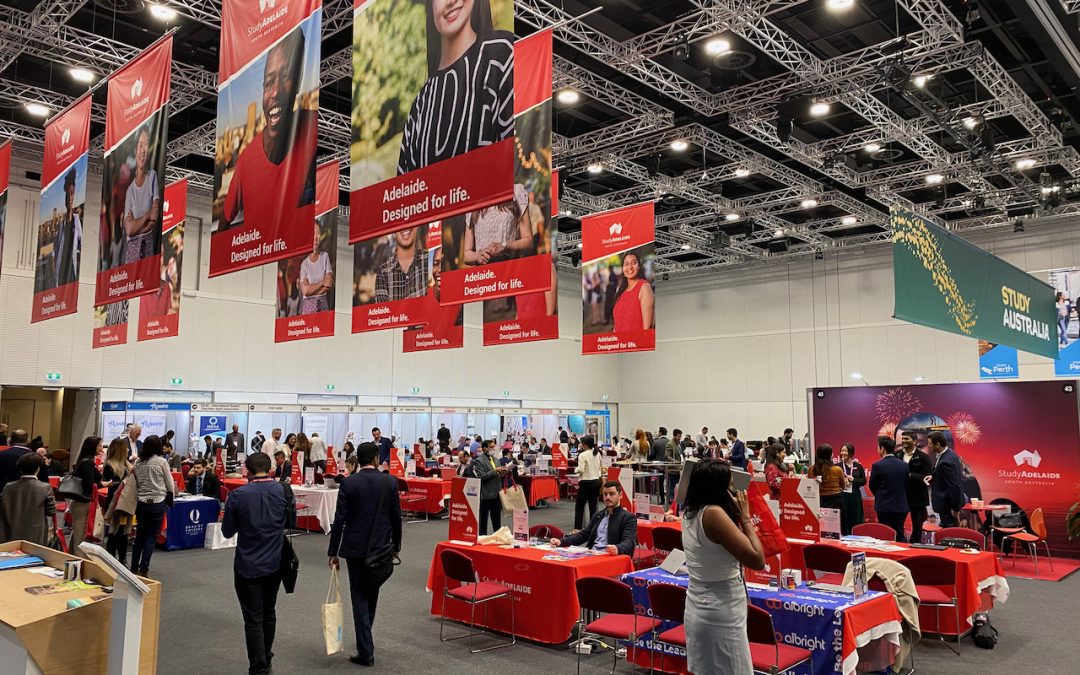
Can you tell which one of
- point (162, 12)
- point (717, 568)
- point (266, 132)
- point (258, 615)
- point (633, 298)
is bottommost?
point (258, 615)

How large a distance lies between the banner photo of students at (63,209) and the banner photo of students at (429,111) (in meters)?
4.02

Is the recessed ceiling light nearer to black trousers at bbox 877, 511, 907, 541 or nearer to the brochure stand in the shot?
black trousers at bbox 877, 511, 907, 541

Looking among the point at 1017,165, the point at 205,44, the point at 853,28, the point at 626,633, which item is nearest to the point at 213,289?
the point at 205,44

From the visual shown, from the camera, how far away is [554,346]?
26203 millimetres

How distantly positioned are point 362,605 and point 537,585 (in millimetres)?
1393

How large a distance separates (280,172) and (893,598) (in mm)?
4819

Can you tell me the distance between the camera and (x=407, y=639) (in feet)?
20.3

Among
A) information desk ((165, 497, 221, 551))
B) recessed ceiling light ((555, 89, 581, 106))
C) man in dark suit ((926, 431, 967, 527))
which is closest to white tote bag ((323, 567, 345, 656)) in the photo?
information desk ((165, 497, 221, 551))

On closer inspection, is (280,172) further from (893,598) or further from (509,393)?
(509,393)

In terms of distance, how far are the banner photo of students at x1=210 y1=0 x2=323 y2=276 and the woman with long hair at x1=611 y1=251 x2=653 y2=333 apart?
608 centimetres

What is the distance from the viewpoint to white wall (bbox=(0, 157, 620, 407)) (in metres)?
15.3

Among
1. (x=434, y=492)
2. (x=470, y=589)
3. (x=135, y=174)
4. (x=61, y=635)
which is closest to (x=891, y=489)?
(x=470, y=589)

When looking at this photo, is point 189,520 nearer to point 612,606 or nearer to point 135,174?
point 135,174

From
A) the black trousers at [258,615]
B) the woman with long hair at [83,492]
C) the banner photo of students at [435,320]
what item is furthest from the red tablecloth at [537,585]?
the banner photo of students at [435,320]
